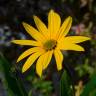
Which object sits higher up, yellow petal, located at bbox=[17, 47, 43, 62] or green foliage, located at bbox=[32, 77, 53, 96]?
yellow petal, located at bbox=[17, 47, 43, 62]

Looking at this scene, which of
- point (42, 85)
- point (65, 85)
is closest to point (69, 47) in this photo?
point (65, 85)

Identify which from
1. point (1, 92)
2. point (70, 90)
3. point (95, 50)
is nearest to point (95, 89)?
point (70, 90)

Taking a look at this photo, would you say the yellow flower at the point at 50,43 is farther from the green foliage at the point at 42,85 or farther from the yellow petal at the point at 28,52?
the green foliage at the point at 42,85

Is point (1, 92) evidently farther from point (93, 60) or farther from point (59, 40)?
point (59, 40)

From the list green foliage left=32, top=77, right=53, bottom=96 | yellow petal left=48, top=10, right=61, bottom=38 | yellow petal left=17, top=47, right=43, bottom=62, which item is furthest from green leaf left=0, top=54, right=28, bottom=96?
green foliage left=32, top=77, right=53, bottom=96

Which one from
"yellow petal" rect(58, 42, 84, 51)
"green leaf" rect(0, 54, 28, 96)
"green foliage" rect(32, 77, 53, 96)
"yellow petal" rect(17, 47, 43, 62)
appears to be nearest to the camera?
"yellow petal" rect(58, 42, 84, 51)

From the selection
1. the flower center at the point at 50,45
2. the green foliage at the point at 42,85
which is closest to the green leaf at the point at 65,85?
the flower center at the point at 50,45

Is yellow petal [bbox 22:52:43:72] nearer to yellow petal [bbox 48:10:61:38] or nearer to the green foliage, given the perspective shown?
yellow petal [bbox 48:10:61:38]

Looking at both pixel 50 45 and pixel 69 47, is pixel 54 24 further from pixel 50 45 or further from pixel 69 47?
pixel 69 47
